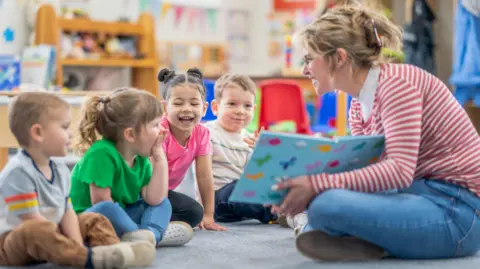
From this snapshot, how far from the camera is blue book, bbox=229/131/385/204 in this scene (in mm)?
→ 1639

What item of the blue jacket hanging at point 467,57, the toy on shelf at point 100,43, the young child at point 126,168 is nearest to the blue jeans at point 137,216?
the young child at point 126,168

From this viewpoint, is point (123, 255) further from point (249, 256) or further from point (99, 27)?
point (99, 27)

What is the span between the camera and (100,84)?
17.3 feet

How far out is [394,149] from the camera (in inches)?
65.1

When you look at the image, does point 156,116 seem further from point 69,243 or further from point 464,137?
point 464,137

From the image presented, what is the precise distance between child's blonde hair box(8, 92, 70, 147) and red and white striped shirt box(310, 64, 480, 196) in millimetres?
647

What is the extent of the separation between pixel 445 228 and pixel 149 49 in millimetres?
3906

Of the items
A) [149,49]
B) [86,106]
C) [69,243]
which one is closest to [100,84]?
[149,49]

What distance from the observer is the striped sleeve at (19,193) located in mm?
1599

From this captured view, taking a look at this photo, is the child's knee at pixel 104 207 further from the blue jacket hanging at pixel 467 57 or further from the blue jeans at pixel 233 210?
the blue jacket hanging at pixel 467 57

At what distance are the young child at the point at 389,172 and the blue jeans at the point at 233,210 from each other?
83 cm

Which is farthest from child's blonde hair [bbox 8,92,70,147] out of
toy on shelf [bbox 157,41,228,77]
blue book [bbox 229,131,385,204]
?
toy on shelf [bbox 157,41,228,77]

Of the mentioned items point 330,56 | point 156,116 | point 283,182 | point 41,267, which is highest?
point 330,56

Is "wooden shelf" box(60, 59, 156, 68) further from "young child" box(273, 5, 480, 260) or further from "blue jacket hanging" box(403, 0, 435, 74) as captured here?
"young child" box(273, 5, 480, 260)
